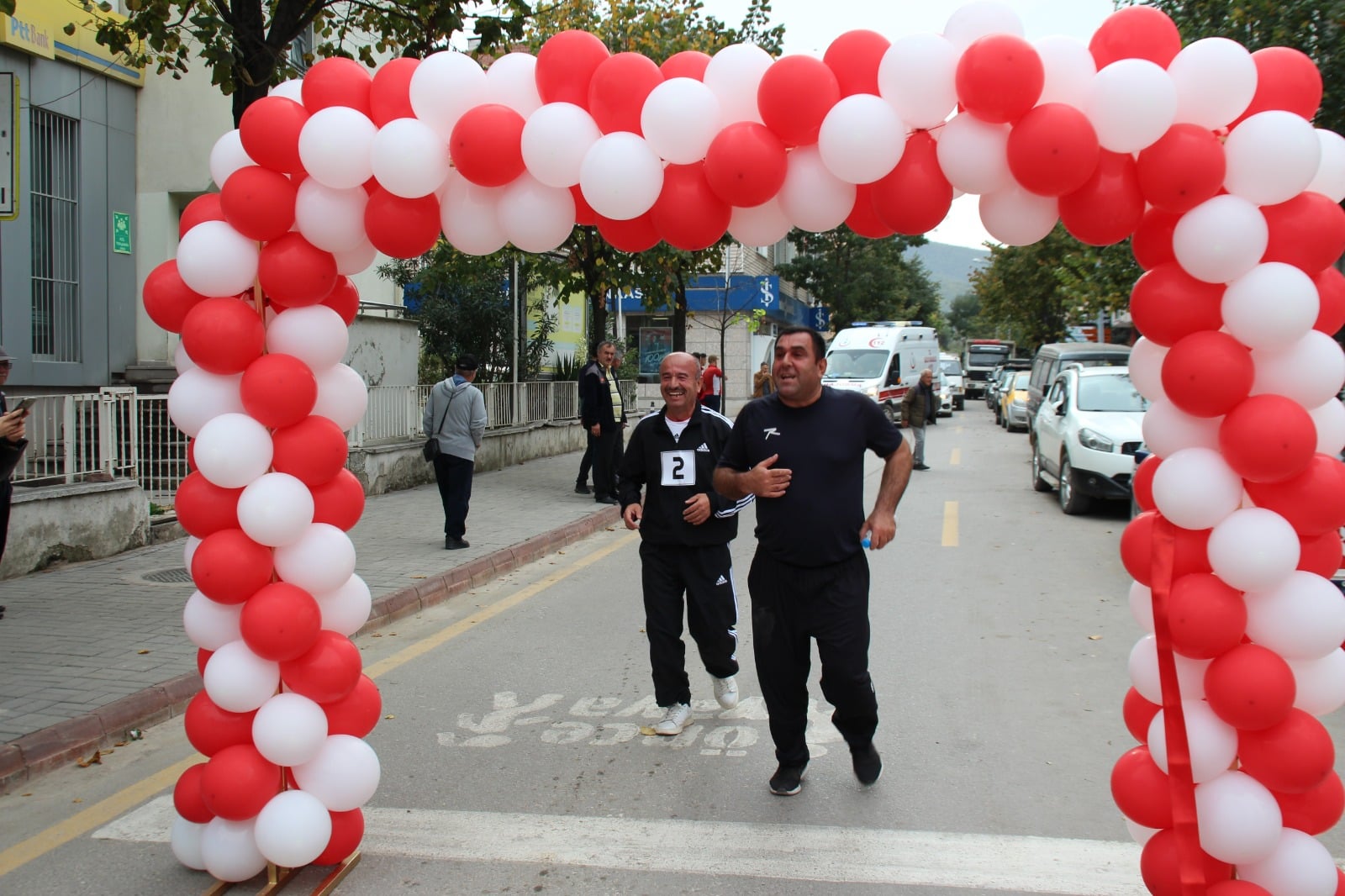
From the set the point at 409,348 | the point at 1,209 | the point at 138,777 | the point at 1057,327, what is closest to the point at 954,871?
the point at 138,777

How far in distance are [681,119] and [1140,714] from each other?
99.3 inches

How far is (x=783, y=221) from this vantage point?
4.08 meters

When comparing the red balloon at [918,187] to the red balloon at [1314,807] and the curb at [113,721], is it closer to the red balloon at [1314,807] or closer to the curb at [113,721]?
the red balloon at [1314,807]

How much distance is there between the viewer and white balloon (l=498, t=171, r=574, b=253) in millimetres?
4016

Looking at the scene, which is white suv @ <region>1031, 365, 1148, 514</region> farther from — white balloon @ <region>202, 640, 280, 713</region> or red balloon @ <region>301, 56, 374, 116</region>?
white balloon @ <region>202, 640, 280, 713</region>

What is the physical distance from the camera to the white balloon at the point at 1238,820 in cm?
323

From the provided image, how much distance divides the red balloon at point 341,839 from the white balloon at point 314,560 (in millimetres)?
810

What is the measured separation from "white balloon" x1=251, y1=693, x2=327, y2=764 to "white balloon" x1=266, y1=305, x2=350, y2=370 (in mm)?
1224

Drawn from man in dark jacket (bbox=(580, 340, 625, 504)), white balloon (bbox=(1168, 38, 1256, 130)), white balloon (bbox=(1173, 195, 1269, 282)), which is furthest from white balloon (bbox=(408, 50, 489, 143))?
man in dark jacket (bbox=(580, 340, 625, 504))

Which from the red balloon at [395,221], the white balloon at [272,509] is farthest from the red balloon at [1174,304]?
the white balloon at [272,509]

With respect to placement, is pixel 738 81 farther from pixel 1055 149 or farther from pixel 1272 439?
pixel 1272 439

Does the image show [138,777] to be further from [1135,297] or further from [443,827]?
[1135,297]

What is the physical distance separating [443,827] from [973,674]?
3438 mm

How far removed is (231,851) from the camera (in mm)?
3779
